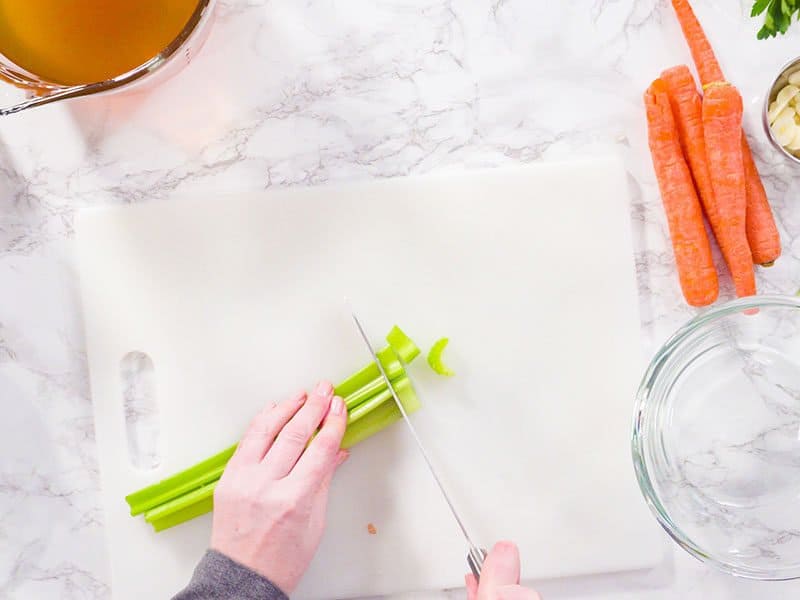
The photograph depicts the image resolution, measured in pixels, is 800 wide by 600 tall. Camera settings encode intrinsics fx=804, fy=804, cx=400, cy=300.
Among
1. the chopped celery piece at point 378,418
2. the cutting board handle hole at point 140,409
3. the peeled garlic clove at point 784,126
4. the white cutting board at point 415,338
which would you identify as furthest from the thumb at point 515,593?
the peeled garlic clove at point 784,126

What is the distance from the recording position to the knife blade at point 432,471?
3.64ft

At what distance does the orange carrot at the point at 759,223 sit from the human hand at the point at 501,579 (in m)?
0.57

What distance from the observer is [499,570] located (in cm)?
107

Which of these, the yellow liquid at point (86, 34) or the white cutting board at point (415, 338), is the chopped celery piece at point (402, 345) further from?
the yellow liquid at point (86, 34)

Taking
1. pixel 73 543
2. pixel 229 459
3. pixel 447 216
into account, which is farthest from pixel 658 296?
pixel 73 543

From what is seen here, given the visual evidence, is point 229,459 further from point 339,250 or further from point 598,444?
point 598,444

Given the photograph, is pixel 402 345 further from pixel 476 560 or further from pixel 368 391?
pixel 476 560

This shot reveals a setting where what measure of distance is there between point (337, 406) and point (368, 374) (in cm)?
6

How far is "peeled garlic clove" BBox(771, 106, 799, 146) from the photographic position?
3.80 feet

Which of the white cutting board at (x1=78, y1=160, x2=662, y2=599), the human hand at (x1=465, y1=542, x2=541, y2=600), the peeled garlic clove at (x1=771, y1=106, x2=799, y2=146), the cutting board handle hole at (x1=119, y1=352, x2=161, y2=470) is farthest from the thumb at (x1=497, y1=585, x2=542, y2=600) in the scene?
the peeled garlic clove at (x1=771, y1=106, x2=799, y2=146)

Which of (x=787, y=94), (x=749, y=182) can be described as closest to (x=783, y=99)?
(x=787, y=94)

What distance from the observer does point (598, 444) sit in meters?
1.21

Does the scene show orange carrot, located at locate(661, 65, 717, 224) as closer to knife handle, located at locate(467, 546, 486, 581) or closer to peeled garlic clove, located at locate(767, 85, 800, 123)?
peeled garlic clove, located at locate(767, 85, 800, 123)

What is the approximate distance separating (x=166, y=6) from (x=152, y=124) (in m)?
0.22
